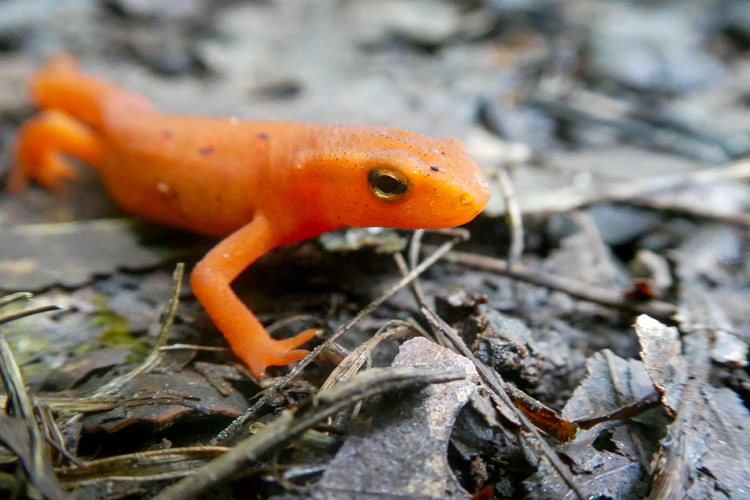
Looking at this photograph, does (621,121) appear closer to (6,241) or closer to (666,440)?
(666,440)

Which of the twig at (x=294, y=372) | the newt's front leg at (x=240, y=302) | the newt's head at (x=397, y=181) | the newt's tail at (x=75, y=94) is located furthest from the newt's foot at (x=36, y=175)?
the twig at (x=294, y=372)

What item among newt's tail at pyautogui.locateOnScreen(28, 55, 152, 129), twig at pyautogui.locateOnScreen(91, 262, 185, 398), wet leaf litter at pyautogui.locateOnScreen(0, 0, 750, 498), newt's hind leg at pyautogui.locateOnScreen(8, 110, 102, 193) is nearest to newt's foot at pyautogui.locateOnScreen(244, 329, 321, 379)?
wet leaf litter at pyautogui.locateOnScreen(0, 0, 750, 498)

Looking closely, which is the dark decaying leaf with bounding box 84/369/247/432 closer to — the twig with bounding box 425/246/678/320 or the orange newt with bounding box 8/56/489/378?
the orange newt with bounding box 8/56/489/378

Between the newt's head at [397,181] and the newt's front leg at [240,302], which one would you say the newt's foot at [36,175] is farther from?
the newt's head at [397,181]

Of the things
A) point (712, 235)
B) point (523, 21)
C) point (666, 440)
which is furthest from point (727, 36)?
point (666, 440)

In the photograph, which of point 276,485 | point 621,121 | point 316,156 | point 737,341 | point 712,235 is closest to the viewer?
point 276,485

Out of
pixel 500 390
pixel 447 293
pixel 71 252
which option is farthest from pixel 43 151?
pixel 500 390

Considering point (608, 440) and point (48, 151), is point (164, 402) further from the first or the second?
point (48, 151)
